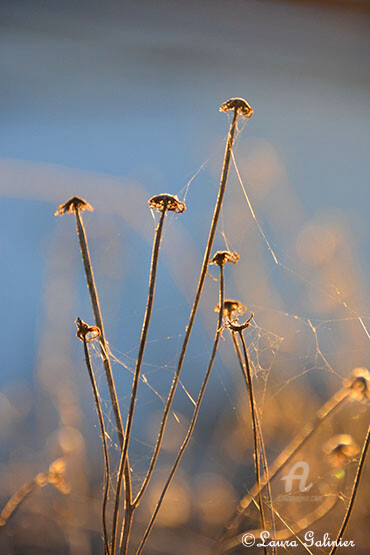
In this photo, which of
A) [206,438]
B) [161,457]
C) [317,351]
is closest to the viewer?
[317,351]

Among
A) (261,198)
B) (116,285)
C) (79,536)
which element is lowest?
(79,536)

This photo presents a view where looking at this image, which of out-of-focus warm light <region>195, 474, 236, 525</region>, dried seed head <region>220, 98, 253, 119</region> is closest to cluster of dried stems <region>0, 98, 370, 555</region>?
dried seed head <region>220, 98, 253, 119</region>

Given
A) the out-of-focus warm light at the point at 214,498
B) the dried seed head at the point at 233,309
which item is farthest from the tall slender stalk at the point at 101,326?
the out-of-focus warm light at the point at 214,498

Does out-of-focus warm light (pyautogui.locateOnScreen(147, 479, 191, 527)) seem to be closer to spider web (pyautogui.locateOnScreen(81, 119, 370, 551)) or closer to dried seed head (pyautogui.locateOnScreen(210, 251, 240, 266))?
spider web (pyautogui.locateOnScreen(81, 119, 370, 551))

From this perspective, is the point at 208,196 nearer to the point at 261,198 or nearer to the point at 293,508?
the point at 261,198

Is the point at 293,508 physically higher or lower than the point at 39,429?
lower

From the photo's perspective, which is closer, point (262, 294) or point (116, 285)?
point (262, 294)

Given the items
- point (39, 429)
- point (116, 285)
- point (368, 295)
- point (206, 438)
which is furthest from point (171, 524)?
point (368, 295)

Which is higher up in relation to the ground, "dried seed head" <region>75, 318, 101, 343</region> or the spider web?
the spider web

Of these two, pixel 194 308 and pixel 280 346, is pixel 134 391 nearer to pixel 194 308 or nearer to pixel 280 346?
pixel 194 308
